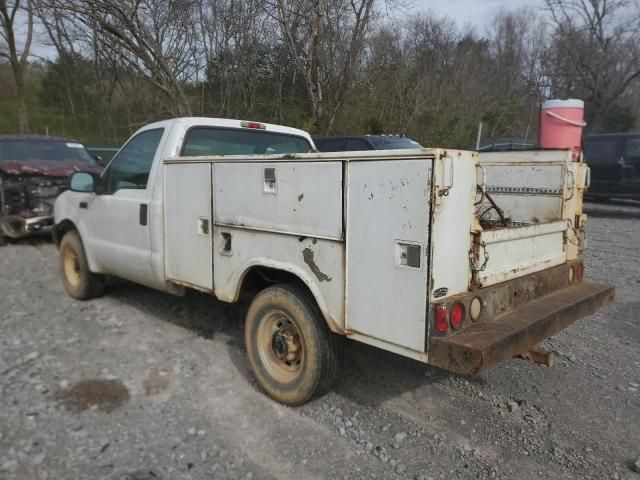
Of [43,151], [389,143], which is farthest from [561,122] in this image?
[43,151]

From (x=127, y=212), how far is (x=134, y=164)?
43 centimetres

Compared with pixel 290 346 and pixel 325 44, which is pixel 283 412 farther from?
pixel 325 44

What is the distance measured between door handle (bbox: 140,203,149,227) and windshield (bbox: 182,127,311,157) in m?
0.57

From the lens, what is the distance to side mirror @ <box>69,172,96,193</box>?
5352mm

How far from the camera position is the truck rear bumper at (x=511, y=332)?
266 centimetres

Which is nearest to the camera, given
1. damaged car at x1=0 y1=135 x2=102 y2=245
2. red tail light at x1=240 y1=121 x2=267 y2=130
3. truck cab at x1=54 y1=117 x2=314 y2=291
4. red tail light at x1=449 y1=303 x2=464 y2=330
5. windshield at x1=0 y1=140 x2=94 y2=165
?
red tail light at x1=449 y1=303 x2=464 y2=330

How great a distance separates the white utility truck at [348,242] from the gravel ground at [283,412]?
0.38m

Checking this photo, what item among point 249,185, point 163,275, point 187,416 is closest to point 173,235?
point 163,275

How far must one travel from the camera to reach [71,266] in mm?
6078

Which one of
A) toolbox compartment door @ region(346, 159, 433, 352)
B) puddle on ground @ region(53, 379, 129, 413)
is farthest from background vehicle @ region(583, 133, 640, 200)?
puddle on ground @ region(53, 379, 129, 413)

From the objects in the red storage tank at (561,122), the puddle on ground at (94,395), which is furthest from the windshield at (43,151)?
the red storage tank at (561,122)

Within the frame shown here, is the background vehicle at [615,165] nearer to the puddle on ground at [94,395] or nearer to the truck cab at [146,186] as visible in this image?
the truck cab at [146,186]

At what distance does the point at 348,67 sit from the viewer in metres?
16.0

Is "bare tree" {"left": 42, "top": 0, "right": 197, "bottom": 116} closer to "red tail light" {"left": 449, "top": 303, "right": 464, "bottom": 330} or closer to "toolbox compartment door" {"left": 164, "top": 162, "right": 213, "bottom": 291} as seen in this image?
"toolbox compartment door" {"left": 164, "top": 162, "right": 213, "bottom": 291}
